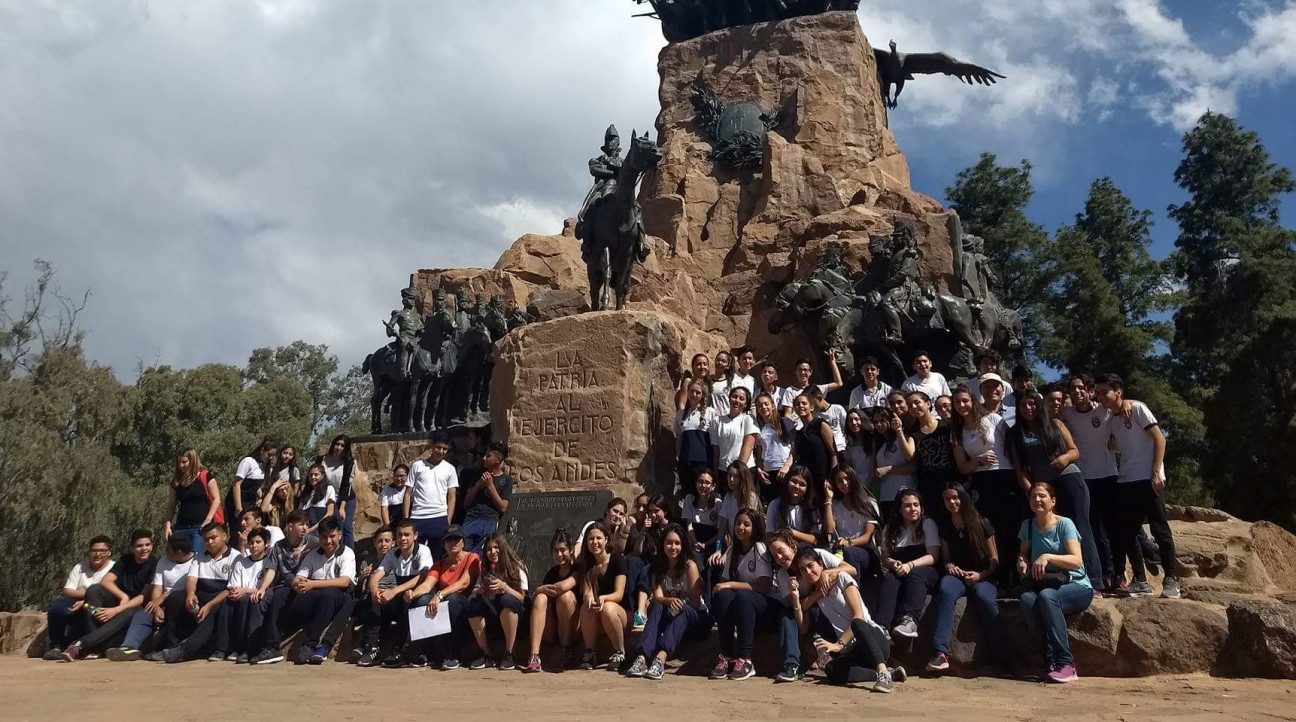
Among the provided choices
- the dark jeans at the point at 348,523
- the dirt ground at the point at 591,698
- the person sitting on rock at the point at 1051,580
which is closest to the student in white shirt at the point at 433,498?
the dark jeans at the point at 348,523

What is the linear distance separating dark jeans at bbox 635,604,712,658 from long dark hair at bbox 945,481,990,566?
1530mm

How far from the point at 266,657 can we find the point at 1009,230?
1159 inches

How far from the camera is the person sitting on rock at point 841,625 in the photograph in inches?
201

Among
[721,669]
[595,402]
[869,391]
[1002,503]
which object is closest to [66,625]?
[595,402]

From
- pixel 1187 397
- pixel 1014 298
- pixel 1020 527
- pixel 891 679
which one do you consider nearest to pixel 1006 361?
pixel 1020 527

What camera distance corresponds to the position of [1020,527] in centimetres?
578

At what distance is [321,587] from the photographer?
22.1 feet

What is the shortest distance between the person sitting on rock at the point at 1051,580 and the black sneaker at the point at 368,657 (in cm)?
384

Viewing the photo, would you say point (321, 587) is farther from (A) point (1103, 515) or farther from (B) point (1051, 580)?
(A) point (1103, 515)

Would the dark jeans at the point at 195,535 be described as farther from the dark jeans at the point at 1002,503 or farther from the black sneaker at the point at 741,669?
the dark jeans at the point at 1002,503

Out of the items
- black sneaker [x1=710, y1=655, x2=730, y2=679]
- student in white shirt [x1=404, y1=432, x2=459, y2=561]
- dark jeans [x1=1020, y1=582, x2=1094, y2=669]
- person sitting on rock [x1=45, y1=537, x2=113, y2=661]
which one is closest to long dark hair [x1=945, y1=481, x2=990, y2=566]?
dark jeans [x1=1020, y1=582, x2=1094, y2=669]

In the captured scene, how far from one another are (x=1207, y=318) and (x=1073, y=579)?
20.0m

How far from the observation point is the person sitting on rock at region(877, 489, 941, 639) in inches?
217

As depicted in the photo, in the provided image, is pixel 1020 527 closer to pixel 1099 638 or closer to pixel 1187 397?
pixel 1099 638
